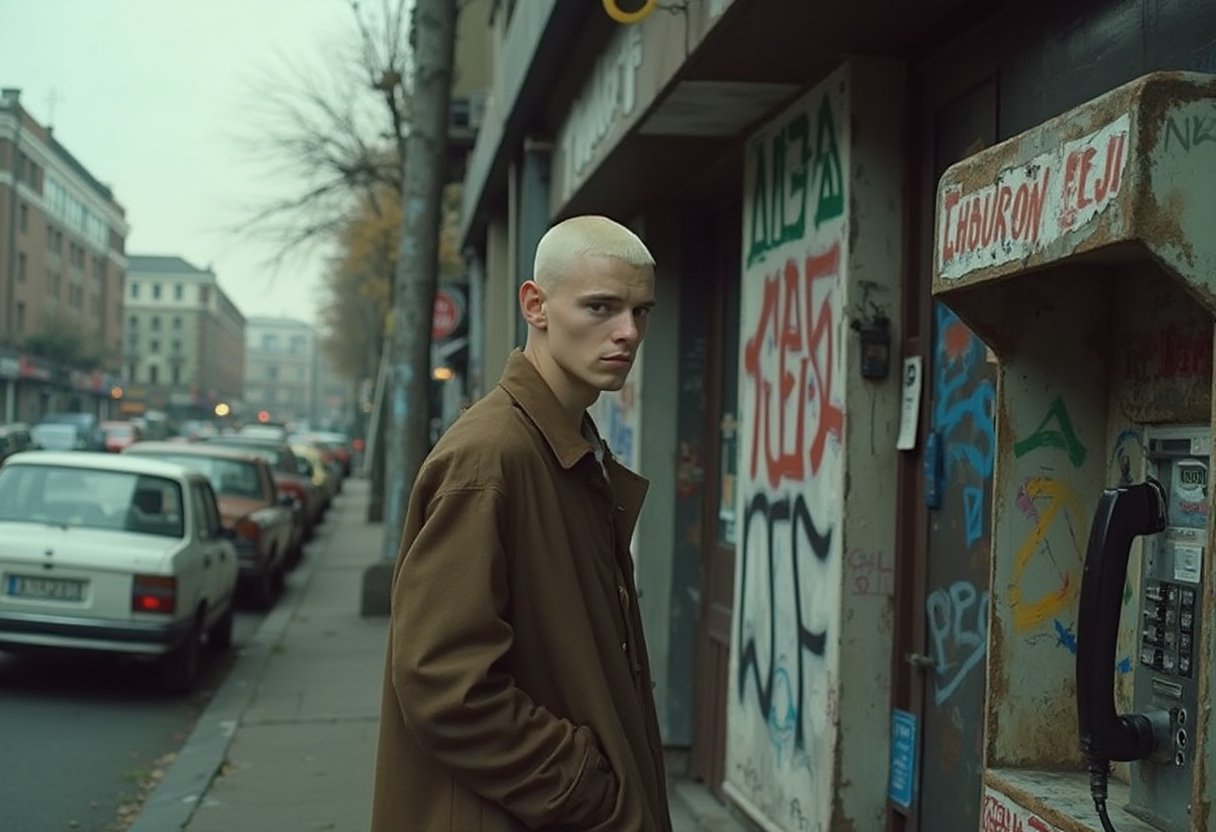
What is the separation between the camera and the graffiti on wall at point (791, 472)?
557 centimetres

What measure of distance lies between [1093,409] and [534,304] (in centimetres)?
132

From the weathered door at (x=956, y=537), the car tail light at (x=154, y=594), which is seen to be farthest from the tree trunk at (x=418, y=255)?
the weathered door at (x=956, y=537)

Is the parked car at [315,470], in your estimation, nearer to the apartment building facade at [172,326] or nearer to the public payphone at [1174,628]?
the public payphone at [1174,628]

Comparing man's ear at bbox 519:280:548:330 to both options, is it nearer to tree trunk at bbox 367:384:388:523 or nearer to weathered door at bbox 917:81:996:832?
weathered door at bbox 917:81:996:832

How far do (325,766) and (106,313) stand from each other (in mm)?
99643

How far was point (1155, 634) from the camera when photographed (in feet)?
9.51

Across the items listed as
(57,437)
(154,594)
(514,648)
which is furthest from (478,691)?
(57,437)

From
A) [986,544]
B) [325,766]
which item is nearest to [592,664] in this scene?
[986,544]

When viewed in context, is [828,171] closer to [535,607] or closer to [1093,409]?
[1093,409]

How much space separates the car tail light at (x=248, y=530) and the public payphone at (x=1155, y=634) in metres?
13.3

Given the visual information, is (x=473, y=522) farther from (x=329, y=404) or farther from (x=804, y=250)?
(x=329, y=404)

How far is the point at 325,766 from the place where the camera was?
867 cm

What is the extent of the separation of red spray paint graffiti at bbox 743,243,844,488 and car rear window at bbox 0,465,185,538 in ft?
18.2

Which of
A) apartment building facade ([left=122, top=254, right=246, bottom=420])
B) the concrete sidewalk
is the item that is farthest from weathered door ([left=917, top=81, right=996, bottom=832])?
apartment building facade ([left=122, top=254, right=246, bottom=420])
